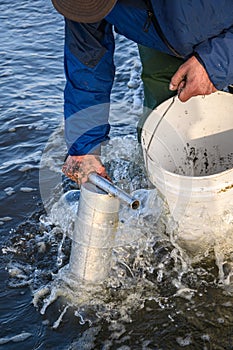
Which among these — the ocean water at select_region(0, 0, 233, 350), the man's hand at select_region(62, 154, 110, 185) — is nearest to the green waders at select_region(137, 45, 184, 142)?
the ocean water at select_region(0, 0, 233, 350)

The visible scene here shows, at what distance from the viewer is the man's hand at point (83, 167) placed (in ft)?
8.87

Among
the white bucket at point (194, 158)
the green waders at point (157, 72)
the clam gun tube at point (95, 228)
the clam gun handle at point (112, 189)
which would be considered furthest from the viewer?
the green waders at point (157, 72)

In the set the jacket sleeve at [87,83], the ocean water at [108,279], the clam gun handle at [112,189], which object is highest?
the jacket sleeve at [87,83]

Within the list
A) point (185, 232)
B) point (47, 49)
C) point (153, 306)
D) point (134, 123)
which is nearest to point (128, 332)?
point (153, 306)

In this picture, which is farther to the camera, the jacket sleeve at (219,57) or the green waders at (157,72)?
the green waders at (157,72)

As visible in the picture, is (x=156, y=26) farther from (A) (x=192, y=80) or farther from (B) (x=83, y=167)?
(B) (x=83, y=167)

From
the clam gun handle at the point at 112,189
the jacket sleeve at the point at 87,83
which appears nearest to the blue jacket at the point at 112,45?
the jacket sleeve at the point at 87,83

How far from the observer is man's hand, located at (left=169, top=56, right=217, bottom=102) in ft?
8.24

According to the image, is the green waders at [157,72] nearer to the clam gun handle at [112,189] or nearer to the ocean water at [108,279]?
the ocean water at [108,279]

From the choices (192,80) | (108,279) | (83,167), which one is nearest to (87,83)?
(83,167)

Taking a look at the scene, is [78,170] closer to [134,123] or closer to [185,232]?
[185,232]

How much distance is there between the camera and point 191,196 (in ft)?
8.76

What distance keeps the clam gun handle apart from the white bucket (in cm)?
25

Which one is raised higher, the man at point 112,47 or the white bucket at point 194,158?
the man at point 112,47
